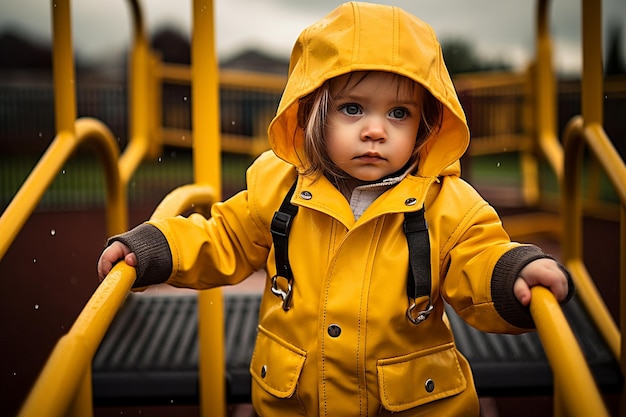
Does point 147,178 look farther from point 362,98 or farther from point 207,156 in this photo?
point 362,98

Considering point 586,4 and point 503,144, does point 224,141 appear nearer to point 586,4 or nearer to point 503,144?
point 503,144

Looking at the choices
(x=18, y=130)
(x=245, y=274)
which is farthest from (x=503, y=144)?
(x=18, y=130)

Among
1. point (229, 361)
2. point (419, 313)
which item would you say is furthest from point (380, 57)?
point (229, 361)

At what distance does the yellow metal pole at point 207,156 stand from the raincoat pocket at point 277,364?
1.28 ft

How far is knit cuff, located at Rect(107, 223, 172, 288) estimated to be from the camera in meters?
1.31

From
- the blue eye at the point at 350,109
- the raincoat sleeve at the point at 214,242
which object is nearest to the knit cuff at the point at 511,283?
the blue eye at the point at 350,109

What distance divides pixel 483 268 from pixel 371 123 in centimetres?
31

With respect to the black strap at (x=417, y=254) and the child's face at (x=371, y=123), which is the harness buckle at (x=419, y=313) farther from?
the child's face at (x=371, y=123)

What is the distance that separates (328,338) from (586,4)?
3.61ft

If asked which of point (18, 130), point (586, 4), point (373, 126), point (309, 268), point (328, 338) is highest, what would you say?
point (586, 4)

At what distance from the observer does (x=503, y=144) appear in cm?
675

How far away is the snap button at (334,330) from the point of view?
1.34 meters

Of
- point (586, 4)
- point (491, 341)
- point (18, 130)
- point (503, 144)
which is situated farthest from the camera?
point (18, 130)

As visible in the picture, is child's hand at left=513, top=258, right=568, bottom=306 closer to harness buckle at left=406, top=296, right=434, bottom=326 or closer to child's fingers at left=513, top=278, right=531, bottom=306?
child's fingers at left=513, top=278, right=531, bottom=306
